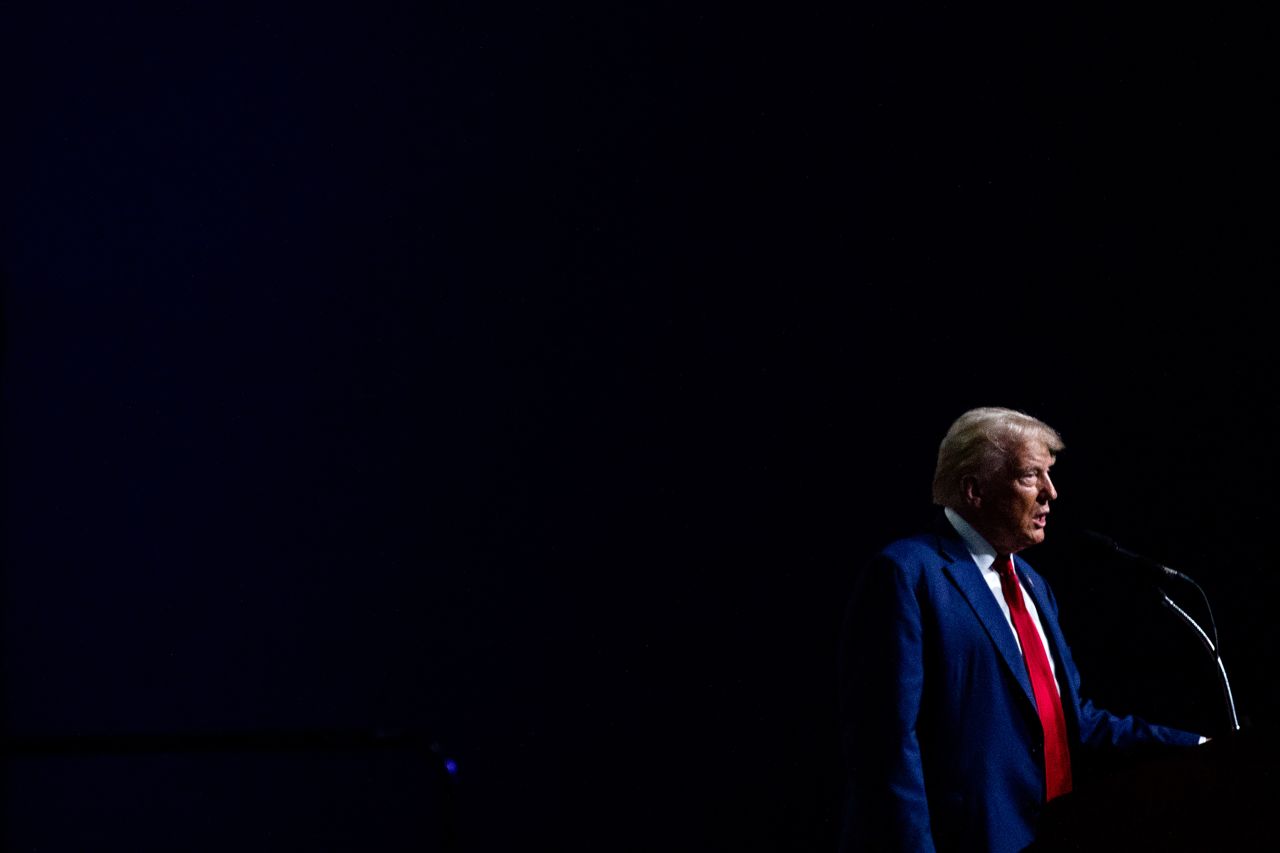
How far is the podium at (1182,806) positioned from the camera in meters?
1.51

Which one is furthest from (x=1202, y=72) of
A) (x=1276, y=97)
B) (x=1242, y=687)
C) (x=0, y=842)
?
(x=0, y=842)

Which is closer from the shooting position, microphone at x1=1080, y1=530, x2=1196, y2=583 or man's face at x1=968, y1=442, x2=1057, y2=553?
microphone at x1=1080, y1=530, x2=1196, y2=583

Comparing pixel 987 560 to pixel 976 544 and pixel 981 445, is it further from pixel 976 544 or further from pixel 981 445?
pixel 981 445

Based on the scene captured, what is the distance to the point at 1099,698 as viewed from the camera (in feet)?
10.6

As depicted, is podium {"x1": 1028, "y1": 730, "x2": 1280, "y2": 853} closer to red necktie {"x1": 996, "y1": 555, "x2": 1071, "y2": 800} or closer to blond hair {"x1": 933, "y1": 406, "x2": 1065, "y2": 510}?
red necktie {"x1": 996, "y1": 555, "x2": 1071, "y2": 800}

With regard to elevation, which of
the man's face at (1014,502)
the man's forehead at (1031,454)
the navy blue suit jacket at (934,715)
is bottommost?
the navy blue suit jacket at (934,715)

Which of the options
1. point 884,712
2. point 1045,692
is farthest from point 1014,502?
point 884,712

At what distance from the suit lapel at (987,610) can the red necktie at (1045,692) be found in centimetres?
5

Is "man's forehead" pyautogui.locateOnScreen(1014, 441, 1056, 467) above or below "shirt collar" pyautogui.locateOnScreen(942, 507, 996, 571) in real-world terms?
above

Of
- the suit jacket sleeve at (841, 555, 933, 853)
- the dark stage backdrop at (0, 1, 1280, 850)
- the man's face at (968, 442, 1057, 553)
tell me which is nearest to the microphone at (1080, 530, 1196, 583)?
the man's face at (968, 442, 1057, 553)

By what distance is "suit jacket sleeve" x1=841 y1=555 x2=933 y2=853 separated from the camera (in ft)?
6.87

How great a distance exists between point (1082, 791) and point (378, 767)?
2500 millimetres

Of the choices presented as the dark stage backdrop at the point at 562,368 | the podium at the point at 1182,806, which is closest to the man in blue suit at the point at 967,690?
the podium at the point at 1182,806

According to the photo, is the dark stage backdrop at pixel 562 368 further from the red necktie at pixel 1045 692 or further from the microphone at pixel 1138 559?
the microphone at pixel 1138 559
